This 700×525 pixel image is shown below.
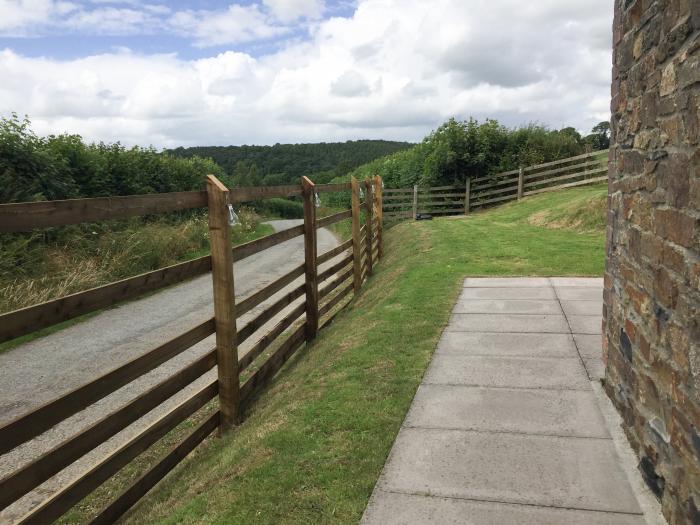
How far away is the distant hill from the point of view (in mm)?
71750

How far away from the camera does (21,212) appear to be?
96.3 inches

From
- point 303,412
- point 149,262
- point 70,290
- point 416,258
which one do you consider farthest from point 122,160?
point 303,412

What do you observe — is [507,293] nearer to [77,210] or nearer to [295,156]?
[77,210]

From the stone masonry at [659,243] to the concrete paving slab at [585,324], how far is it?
1.79 metres

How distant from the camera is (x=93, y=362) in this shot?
6277 millimetres

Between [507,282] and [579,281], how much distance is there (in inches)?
37.9

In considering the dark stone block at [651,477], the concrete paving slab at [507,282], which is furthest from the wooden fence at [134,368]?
the concrete paving slab at [507,282]

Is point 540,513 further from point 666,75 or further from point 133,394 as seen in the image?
point 133,394

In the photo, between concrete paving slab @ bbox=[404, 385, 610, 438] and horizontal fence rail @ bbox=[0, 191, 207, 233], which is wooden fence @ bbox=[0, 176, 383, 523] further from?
concrete paving slab @ bbox=[404, 385, 610, 438]

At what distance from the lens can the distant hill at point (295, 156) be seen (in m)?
71.8

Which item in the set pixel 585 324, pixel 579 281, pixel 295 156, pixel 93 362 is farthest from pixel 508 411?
pixel 295 156

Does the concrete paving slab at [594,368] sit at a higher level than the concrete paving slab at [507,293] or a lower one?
lower

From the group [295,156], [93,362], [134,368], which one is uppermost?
[295,156]

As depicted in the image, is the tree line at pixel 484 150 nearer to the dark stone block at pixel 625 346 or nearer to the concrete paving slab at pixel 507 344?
the concrete paving slab at pixel 507 344
